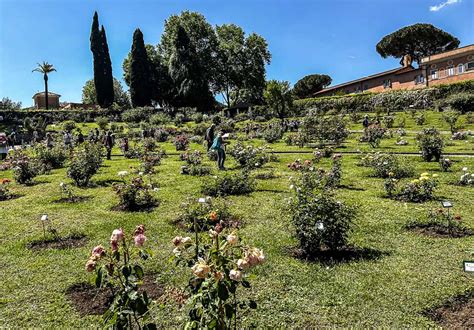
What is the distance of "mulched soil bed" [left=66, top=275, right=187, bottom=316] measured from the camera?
4.63 meters

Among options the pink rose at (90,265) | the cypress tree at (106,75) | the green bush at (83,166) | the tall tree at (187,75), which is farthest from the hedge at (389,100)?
the pink rose at (90,265)

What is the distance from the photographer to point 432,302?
4477mm

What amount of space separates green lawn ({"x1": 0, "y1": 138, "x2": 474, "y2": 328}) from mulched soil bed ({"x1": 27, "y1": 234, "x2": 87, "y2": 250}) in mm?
186

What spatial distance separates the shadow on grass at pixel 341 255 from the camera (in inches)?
228

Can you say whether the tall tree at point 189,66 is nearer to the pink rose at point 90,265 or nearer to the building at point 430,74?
the building at point 430,74

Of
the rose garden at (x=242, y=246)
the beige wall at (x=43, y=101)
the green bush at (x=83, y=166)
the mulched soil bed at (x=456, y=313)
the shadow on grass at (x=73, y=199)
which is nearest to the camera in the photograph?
the rose garden at (x=242, y=246)

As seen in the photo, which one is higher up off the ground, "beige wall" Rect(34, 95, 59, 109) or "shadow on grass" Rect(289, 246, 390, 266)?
"beige wall" Rect(34, 95, 59, 109)

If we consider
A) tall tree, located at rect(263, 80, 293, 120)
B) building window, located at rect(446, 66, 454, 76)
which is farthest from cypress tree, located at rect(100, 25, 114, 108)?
building window, located at rect(446, 66, 454, 76)

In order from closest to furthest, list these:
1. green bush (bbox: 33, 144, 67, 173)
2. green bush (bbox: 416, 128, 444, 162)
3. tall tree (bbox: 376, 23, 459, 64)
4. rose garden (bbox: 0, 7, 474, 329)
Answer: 1. rose garden (bbox: 0, 7, 474, 329)
2. green bush (bbox: 416, 128, 444, 162)
3. green bush (bbox: 33, 144, 67, 173)
4. tall tree (bbox: 376, 23, 459, 64)

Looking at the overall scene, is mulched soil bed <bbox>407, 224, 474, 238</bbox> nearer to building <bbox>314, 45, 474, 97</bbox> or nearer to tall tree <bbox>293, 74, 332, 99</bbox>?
building <bbox>314, 45, 474, 97</bbox>

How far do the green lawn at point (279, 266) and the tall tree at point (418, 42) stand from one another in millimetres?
57270

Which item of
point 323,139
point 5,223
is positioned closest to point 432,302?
point 5,223

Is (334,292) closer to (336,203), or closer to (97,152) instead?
(336,203)

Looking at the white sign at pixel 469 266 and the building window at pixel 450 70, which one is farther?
the building window at pixel 450 70
